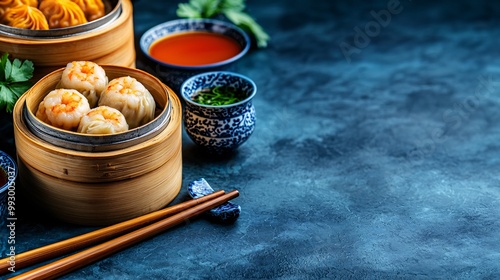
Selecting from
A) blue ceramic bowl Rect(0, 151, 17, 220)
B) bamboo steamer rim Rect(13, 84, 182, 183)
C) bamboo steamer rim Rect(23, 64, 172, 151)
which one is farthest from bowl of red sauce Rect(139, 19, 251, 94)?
blue ceramic bowl Rect(0, 151, 17, 220)

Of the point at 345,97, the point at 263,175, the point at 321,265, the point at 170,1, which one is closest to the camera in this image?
the point at 321,265

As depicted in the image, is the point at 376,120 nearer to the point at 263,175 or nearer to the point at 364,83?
the point at 364,83

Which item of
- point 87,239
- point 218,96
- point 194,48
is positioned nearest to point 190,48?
point 194,48

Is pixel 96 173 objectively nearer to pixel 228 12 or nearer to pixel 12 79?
pixel 12 79

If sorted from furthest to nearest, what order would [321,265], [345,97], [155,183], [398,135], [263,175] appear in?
[345,97] → [398,135] → [263,175] → [155,183] → [321,265]

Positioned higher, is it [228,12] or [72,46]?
[72,46]

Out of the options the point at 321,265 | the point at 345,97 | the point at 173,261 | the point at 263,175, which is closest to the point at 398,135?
the point at 345,97
